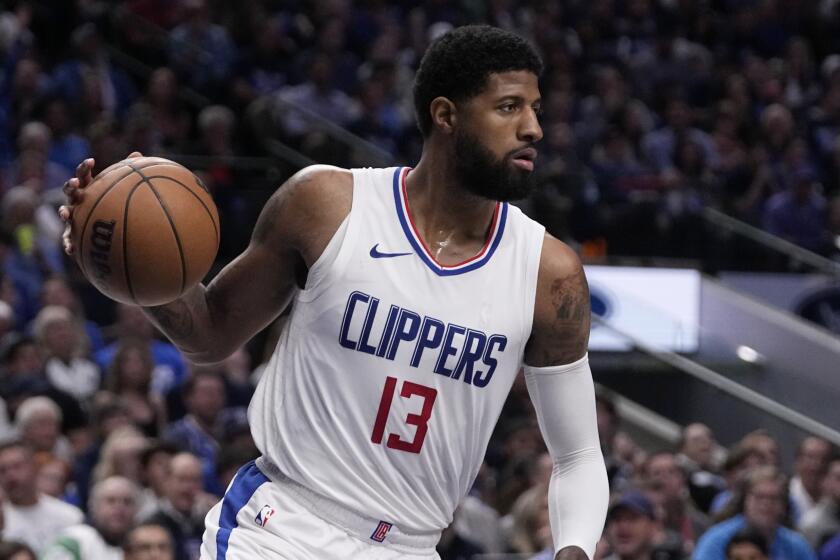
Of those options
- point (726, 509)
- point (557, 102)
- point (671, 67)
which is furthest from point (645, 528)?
point (671, 67)

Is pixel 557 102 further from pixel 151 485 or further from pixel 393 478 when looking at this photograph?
pixel 393 478

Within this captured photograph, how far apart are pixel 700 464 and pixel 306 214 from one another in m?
6.06

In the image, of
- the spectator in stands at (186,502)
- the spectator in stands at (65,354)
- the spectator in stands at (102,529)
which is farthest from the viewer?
the spectator in stands at (65,354)

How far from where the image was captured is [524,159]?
3688 mm

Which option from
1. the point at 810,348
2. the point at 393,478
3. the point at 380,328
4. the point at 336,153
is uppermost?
the point at 380,328

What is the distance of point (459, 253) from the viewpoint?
12.5 ft

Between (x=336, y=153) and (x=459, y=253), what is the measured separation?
8.62 metres

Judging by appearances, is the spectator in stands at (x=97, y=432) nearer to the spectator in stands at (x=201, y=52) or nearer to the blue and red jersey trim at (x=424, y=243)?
the blue and red jersey trim at (x=424, y=243)

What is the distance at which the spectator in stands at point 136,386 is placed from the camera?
8.53 m

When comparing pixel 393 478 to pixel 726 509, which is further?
pixel 726 509

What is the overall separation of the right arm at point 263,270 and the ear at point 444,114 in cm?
28

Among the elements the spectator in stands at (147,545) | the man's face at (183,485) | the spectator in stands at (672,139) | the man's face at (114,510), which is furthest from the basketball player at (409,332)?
the spectator in stands at (672,139)

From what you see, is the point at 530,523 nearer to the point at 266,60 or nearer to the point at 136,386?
the point at 136,386

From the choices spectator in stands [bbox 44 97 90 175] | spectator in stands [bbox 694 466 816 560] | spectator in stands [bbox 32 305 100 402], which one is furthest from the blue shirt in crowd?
spectator in stands [bbox 44 97 90 175]
